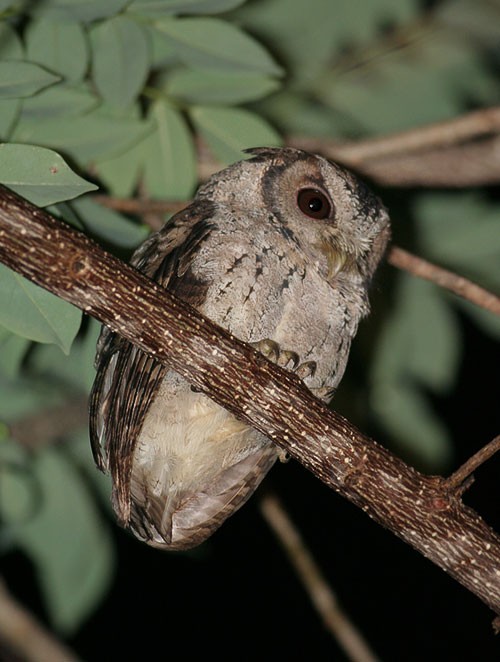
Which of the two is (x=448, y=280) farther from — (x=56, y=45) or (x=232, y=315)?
(x=56, y=45)

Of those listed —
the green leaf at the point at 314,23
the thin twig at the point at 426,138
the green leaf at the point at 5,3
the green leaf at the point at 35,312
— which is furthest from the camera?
the green leaf at the point at 314,23

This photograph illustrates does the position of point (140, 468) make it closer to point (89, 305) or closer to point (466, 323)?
point (89, 305)

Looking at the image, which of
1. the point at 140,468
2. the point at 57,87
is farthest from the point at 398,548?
the point at 57,87

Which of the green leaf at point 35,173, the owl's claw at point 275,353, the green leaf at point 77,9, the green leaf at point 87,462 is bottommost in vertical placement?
the green leaf at point 87,462

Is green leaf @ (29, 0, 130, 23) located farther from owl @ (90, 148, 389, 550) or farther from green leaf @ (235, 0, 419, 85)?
green leaf @ (235, 0, 419, 85)

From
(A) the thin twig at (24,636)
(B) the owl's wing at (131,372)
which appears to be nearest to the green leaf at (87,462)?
(A) the thin twig at (24,636)

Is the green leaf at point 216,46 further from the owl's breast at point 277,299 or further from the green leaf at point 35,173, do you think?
the green leaf at point 35,173
